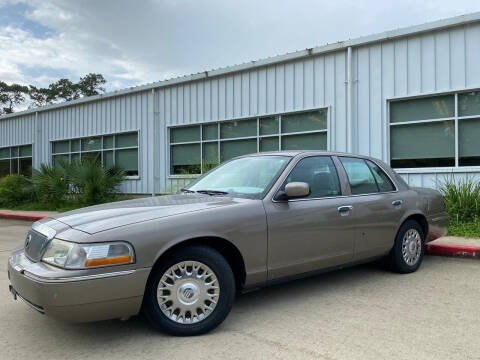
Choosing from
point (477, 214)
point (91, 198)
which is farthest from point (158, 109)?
point (477, 214)

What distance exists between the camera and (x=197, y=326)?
353cm

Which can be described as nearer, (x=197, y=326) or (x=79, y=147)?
(x=197, y=326)

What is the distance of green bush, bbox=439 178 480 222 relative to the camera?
8703 millimetres

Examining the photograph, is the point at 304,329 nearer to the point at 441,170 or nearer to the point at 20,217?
the point at 441,170

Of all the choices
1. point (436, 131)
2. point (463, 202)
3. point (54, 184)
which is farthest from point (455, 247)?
point (54, 184)

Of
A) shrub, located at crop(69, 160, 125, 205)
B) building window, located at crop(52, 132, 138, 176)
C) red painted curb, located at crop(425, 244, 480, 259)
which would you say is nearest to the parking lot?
red painted curb, located at crop(425, 244, 480, 259)

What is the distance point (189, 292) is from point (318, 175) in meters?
2.05

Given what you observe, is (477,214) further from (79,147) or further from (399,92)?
(79,147)

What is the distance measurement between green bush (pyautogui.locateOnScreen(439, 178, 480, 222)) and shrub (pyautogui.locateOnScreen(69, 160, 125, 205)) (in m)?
10.3

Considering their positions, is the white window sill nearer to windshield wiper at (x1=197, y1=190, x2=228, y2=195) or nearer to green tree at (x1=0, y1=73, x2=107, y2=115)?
windshield wiper at (x1=197, y1=190, x2=228, y2=195)

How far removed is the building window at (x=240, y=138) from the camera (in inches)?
471

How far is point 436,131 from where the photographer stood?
10070 mm

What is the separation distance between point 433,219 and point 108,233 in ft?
15.0

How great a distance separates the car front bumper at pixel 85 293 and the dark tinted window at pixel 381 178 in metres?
3.33
